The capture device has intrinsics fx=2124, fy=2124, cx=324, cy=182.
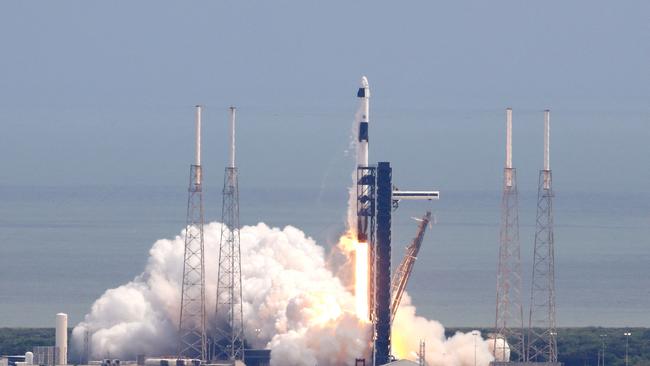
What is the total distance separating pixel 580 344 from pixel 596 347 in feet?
10.5

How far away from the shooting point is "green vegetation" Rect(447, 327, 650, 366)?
13400 cm

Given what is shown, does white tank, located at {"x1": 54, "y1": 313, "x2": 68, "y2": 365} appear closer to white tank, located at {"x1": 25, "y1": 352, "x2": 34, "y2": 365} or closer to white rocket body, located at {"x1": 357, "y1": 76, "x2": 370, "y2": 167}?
white tank, located at {"x1": 25, "y1": 352, "x2": 34, "y2": 365}

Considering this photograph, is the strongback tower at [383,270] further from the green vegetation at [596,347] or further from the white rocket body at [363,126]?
the green vegetation at [596,347]

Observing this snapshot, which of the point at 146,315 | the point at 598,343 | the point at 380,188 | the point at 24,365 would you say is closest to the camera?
the point at 380,188

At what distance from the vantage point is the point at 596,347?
141625mm

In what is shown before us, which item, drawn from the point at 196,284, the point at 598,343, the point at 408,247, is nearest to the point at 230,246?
the point at 196,284

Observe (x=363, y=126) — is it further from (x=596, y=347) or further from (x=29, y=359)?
(x=596, y=347)

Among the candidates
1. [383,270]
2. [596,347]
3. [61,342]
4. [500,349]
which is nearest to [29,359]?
[61,342]

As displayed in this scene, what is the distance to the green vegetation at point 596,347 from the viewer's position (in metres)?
134

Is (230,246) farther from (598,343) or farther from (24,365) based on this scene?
(598,343)

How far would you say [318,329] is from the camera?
103 m

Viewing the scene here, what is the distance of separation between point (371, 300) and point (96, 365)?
654 inches

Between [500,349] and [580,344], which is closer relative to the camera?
[500,349]

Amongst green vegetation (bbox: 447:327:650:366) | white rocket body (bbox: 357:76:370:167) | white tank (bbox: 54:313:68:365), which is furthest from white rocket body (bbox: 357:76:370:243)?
green vegetation (bbox: 447:327:650:366)
